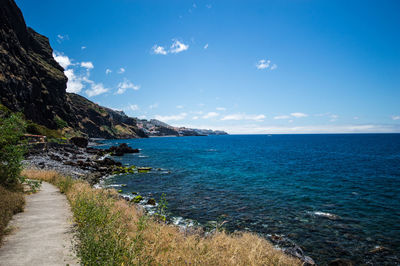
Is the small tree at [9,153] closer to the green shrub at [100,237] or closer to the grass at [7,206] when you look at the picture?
the grass at [7,206]

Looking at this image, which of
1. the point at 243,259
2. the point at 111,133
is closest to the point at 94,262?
the point at 243,259

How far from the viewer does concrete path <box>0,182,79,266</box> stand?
19.2ft

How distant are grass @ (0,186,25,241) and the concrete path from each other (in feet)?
0.89

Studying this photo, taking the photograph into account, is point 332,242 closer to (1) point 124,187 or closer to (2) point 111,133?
(1) point 124,187

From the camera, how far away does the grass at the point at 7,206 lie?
7533 mm

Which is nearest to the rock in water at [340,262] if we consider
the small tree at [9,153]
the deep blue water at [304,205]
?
the deep blue water at [304,205]

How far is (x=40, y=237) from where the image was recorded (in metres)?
7.22

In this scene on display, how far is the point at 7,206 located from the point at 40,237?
3.39 m

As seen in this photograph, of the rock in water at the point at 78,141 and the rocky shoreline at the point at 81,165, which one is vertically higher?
the rock in water at the point at 78,141

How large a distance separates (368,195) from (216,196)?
16.8 metres

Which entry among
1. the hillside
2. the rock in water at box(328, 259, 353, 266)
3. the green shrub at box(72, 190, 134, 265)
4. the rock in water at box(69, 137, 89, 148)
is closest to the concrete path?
the green shrub at box(72, 190, 134, 265)

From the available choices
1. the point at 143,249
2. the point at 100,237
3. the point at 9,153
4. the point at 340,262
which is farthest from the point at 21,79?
the point at 340,262

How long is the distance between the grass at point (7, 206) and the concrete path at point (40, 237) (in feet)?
0.89

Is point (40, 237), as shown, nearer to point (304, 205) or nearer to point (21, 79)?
point (304, 205)
